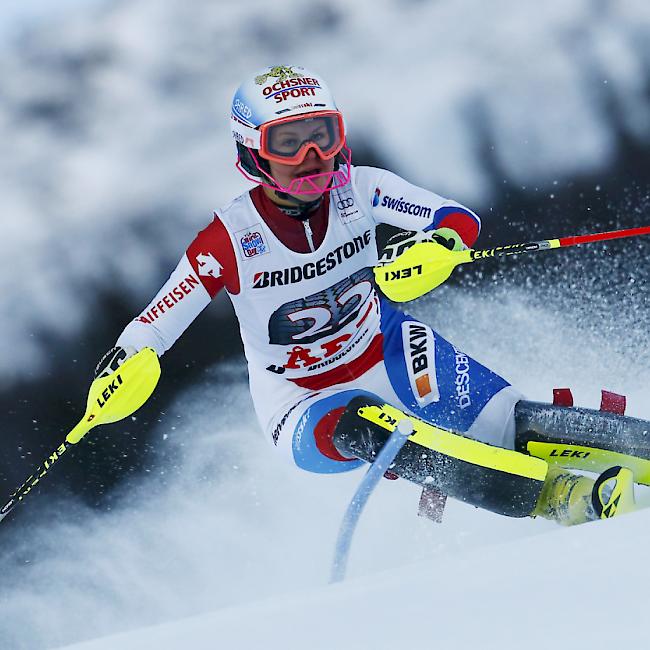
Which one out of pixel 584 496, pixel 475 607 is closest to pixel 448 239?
pixel 584 496

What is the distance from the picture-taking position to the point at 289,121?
9.28 ft

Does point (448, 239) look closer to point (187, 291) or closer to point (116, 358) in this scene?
point (187, 291)

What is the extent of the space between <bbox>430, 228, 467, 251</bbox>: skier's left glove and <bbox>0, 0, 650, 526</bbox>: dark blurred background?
1.61m

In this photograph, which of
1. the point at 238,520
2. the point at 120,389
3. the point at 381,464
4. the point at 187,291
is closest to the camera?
the point at 381,464

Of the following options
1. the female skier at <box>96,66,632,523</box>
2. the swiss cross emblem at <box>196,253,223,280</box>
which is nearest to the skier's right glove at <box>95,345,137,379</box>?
the female skier at <box>96,66,632,523</box>

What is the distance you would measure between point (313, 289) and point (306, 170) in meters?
0.37

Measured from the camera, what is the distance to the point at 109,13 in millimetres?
4320

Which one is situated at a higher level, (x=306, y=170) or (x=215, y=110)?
(x=306, y=170)

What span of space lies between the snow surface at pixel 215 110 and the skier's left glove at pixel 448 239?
1644mm

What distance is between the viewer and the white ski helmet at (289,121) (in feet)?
9.28

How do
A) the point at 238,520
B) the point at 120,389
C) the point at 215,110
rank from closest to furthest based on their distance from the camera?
the point at 120,389
the point at 238,520
the point at 215,110

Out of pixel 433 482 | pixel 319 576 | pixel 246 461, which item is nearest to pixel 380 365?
pixel 433 482

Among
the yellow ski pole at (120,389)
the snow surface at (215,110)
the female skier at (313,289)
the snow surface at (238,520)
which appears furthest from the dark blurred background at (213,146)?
the yellow ski pole at (120,389)

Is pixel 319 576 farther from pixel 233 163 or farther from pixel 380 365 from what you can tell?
pixel 233 163
